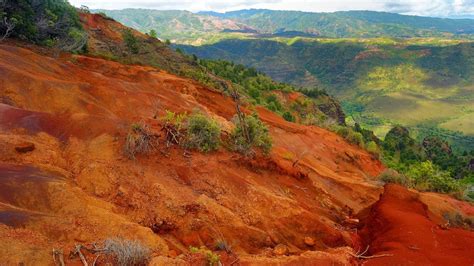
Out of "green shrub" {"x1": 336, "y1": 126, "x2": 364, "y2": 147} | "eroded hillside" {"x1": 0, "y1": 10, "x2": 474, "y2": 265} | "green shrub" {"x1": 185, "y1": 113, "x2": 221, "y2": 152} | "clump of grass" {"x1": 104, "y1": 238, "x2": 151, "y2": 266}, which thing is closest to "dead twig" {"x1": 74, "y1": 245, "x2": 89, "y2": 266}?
"eroded hillside" {"x1": 0, "y1": 10, "x2": 474, "y2": 265}

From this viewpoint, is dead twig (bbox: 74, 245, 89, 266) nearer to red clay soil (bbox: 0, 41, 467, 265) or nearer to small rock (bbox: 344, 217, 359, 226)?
red clay soil (bbox: 0, 41, 467, 265)

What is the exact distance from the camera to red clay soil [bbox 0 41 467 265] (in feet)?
35.2

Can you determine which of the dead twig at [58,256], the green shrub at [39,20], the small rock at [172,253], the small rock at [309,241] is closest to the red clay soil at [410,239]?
the small rock at [309,241]

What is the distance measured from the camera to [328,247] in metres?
14.0

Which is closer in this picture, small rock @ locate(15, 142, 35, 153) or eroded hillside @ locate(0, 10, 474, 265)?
eroded hillside @ locate(0, 10, 474, 265)

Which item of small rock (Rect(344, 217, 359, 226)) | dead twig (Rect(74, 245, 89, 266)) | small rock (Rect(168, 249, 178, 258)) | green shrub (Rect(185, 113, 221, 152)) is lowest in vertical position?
small rock (Rect(344, 217, 359, 226))

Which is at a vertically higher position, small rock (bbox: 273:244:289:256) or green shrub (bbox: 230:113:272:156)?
green shrub (bbox: 230:113:272:156)

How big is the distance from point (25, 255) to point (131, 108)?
13.0 metres

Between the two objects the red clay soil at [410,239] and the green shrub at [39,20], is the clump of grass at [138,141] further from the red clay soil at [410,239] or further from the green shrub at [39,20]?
the green shrub at [39,20]

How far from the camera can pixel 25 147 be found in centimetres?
1313

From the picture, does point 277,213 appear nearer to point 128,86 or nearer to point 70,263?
point 70,263

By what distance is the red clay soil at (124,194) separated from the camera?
35.2 feet

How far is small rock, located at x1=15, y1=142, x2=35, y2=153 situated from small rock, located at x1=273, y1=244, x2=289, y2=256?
868 cm

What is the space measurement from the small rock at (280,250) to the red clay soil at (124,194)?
8 cm
